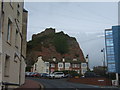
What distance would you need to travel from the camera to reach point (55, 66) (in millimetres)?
78375

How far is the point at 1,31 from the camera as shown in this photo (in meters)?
11.2

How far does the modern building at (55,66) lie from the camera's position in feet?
248

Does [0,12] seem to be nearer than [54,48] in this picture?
Yes

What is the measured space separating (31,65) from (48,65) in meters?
6.48

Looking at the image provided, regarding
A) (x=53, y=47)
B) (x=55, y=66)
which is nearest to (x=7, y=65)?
(x=55, y=66)

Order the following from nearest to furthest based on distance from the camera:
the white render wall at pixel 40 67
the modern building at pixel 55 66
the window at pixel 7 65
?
1. the window at pixel 7 65
2. the white render wall at pixel 40 67
3. the modern building at pixel 55 66

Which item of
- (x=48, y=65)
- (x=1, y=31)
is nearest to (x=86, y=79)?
(x=1, y=31)

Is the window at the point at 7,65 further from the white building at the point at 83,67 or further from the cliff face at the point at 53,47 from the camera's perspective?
the cliff face at the point at 53,47

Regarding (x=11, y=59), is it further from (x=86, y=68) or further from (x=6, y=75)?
(x=86, y=68)

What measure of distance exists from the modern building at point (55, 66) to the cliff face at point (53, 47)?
24.3 feet

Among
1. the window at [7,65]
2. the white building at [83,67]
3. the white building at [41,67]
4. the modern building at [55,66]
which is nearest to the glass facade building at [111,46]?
the modern building at [55,66]

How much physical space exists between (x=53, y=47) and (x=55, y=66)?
22573 millimetres

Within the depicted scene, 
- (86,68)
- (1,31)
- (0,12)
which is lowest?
(86,68)

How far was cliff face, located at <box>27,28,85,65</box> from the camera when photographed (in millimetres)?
90250
